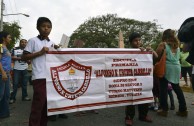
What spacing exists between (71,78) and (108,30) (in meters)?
49.4

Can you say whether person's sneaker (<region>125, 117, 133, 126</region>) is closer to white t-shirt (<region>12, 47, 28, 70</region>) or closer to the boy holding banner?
the boy holding banner

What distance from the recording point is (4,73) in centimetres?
575

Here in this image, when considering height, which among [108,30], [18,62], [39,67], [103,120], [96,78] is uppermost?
[108,30]

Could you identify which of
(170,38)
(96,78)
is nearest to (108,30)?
(170,38)

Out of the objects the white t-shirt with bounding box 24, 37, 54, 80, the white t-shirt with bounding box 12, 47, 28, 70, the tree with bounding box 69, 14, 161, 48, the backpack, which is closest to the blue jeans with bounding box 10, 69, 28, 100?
the white t-shirt with bounding box 12, 47, 28, 70

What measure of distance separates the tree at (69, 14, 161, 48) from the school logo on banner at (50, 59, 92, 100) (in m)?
45.0

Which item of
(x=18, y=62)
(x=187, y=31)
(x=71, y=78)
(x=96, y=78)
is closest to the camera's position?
(x=187, y=31)

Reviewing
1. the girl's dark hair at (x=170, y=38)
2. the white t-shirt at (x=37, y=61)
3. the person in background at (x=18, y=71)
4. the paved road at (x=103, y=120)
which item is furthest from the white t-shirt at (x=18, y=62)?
the white t-shirt at (x=37, y=61)

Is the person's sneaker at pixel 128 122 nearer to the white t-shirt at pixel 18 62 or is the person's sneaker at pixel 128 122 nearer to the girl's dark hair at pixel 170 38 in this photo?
the girl's dark hair at pixel 170 38

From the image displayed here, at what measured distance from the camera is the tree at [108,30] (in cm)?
5209

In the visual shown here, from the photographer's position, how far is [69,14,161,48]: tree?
52094 millimetres

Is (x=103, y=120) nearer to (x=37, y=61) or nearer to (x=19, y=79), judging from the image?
(x=37, y=61)

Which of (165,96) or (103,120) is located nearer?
(103,120)

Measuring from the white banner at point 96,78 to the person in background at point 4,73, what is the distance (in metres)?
1.65
